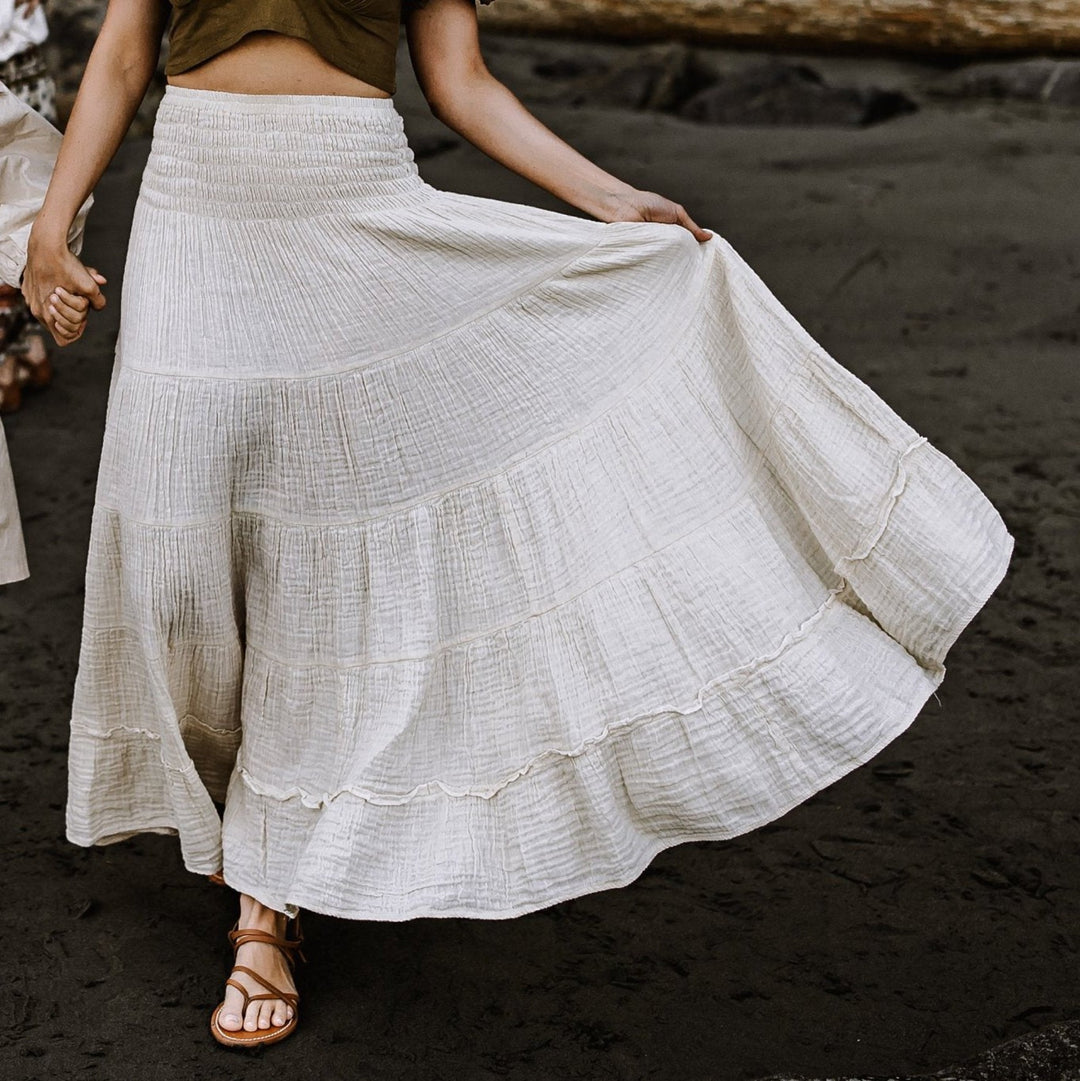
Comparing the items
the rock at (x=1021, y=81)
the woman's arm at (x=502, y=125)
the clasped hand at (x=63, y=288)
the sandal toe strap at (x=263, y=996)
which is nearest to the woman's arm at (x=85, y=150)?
the clasped hand at (x=63, y=288)

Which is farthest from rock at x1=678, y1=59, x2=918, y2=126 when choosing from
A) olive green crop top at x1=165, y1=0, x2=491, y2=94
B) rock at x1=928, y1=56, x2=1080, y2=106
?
olive green crop top at x1=165, y1=0, x2=491, y2=94

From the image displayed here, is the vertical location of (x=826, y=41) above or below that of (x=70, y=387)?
above

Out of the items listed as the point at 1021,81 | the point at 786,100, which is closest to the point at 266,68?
the point at 786,100

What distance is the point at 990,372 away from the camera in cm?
513

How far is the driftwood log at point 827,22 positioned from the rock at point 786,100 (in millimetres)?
239

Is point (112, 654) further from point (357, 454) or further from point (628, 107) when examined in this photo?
point (628, 107)

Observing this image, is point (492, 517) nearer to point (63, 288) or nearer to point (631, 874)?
point (631, 874)

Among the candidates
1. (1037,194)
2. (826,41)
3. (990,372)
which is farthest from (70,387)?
(826,41)

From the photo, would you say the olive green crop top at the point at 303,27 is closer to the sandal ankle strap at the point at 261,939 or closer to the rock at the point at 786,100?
the sandal ankle strap at the point at 261,939

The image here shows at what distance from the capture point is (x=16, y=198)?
7.60 ft

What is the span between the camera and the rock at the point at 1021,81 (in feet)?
25.6

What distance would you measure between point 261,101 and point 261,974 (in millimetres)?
1343

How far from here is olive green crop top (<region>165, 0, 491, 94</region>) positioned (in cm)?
195

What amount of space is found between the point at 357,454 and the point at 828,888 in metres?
1.22
